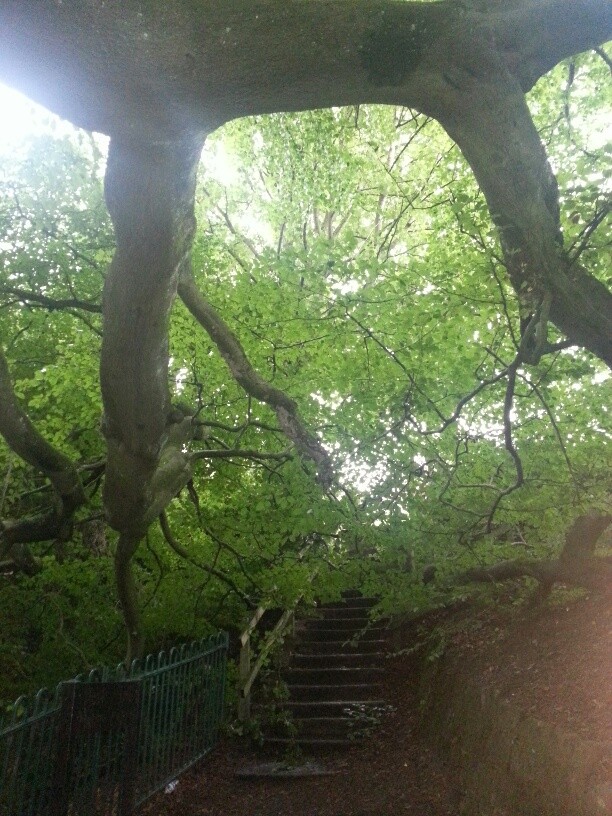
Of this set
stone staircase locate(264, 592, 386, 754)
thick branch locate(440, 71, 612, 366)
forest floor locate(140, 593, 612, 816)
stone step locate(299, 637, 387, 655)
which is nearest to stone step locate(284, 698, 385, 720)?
stone staircase locate(264, 592, 386, 754)

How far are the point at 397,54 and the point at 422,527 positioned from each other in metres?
5.16

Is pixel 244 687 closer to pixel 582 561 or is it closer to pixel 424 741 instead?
pixel 424 741

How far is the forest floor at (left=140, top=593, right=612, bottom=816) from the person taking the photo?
17.4 feet

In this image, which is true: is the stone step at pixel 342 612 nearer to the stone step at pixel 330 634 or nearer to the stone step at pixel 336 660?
the stone step at pixel 330 634

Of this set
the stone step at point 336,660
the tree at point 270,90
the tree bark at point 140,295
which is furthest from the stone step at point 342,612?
the tree at point 270,90

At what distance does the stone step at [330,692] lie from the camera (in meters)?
10.1

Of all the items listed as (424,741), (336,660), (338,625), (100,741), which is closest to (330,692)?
(336,660)

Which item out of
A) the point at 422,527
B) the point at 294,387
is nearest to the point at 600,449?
the point at 422,527

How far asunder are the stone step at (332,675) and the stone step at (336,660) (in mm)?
149

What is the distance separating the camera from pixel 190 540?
32.7ft

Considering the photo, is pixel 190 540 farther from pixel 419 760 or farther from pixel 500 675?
pixel 500 675

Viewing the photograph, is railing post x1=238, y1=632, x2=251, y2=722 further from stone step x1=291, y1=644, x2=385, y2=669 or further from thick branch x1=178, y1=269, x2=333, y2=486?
thick branch x1=178, y1=269, x2=333, y2=486

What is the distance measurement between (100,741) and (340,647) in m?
6.72

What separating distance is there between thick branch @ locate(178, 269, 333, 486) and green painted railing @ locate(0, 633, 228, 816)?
254 centimetres
